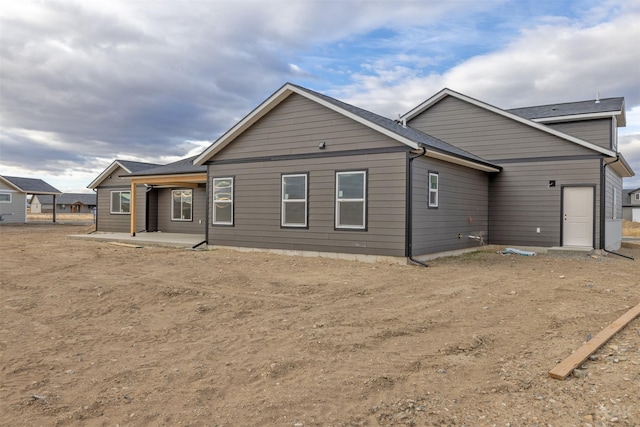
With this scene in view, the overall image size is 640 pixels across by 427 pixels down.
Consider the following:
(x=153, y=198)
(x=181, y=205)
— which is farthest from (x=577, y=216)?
(x=153, y=198)

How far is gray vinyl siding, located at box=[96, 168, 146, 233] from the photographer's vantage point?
1994cm

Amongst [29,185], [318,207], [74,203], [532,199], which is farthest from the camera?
[74,203]

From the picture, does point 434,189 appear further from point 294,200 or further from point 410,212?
point 294,200

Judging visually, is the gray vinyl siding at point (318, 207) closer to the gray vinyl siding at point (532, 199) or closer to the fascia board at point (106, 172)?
the gray vinyl siding at point (532, 199)

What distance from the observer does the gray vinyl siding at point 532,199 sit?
43.4 ft

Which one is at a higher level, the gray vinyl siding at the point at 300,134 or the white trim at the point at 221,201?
the gray vinyl siding at the point at 300,134

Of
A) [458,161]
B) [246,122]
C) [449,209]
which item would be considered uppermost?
[246,122]

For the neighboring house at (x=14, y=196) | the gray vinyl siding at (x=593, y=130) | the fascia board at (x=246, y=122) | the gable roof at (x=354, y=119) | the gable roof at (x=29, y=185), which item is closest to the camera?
the gable roof at (x=354, y=119)

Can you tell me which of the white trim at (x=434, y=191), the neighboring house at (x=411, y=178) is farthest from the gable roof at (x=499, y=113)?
the white trim at (x=434, y=191)

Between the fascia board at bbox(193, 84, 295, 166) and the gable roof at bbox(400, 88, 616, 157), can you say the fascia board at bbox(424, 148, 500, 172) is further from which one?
the fascia board at bbox(193, 84, 295, 166)

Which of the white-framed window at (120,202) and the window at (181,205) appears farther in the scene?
the white-framed window at (120,202)

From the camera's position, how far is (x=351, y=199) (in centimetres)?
1106

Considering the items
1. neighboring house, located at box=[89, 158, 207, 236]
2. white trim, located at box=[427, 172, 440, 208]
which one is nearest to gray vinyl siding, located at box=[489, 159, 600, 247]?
white trim, located at box=[427, 172, 440, 208]

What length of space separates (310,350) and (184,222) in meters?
15.5
